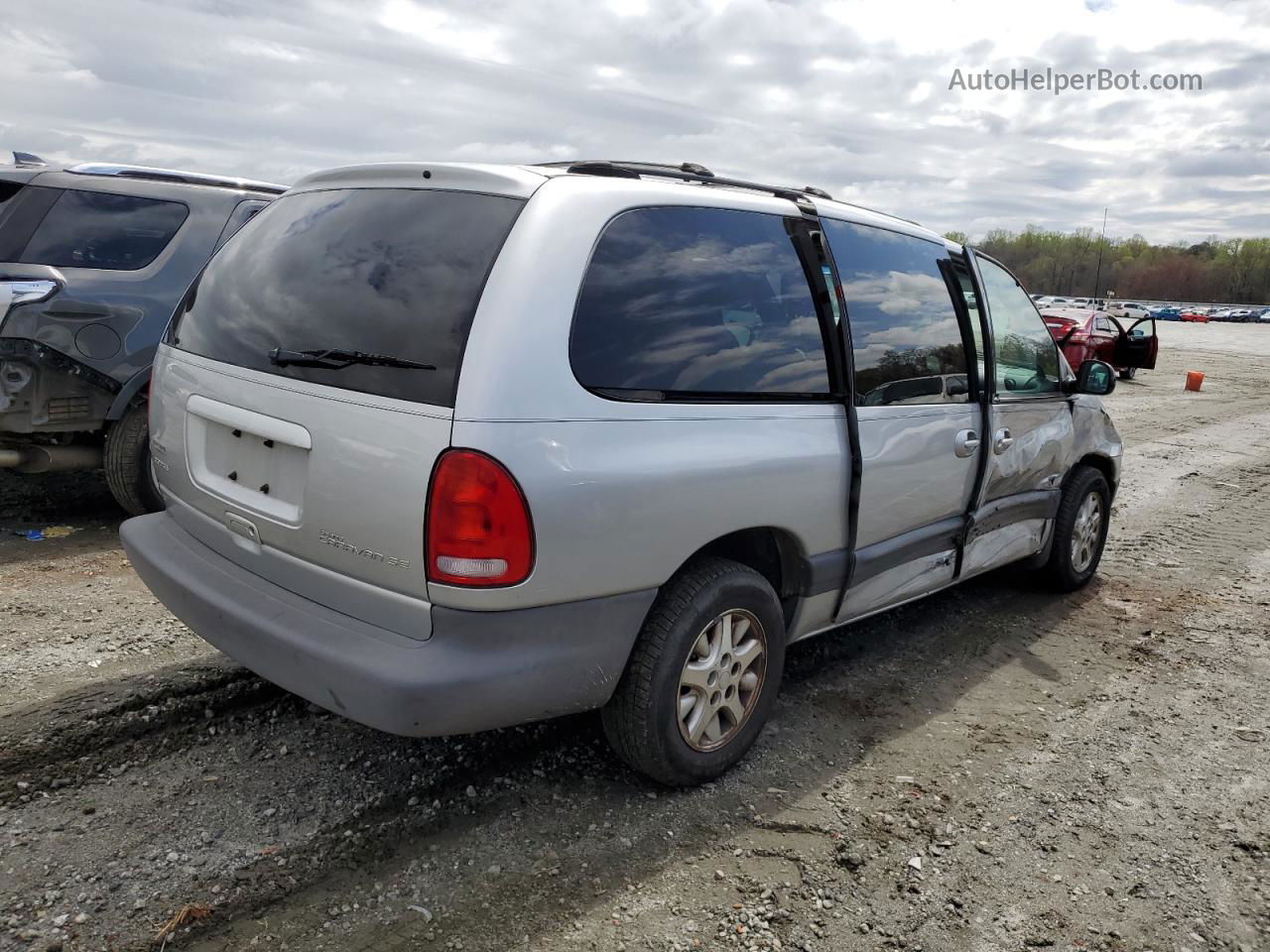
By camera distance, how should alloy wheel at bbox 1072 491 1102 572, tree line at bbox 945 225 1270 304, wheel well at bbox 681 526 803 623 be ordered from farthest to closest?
1. tree line at bbox 945 225 1270 304
2. alloy wheel at bbox 1072 491 1102 572
3. wheel well at bbox 681 526 803 623

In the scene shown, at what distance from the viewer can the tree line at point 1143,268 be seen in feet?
392

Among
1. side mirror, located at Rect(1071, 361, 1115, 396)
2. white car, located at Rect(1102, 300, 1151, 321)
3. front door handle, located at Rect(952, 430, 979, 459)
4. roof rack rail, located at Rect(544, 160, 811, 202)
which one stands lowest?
front door handle, located at Rect(952, 430, 979, 459)

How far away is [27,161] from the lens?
5785 mm

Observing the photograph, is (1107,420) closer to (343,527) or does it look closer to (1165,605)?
(1165,605)

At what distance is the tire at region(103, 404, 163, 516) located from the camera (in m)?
5.27

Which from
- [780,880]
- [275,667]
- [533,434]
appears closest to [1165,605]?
[780,880]

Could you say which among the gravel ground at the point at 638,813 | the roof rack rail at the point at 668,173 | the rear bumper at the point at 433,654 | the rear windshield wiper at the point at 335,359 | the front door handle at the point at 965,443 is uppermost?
the roof rack rail at the point at 668,173

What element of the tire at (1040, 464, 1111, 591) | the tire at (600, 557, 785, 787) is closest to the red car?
the tire at (1040, 464, 1111, 591)

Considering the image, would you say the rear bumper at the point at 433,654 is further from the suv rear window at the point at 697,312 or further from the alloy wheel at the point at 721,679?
the suv rear window at the point at 697,312

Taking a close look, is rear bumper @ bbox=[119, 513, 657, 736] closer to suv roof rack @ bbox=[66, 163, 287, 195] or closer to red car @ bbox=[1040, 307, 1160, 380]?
suv roof rack @ bbox=[66, 163, 287, 195]

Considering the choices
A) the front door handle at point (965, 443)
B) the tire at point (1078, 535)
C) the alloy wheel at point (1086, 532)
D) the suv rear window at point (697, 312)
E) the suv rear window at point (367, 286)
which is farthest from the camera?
the alloy wheel at point (1086, 532)

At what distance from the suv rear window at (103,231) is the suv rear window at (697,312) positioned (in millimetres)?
3987

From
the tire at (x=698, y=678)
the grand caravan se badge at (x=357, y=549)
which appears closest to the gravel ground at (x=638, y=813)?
the tire at (x=698, y=678)

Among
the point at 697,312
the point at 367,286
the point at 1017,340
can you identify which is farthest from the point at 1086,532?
the point at 367,286
